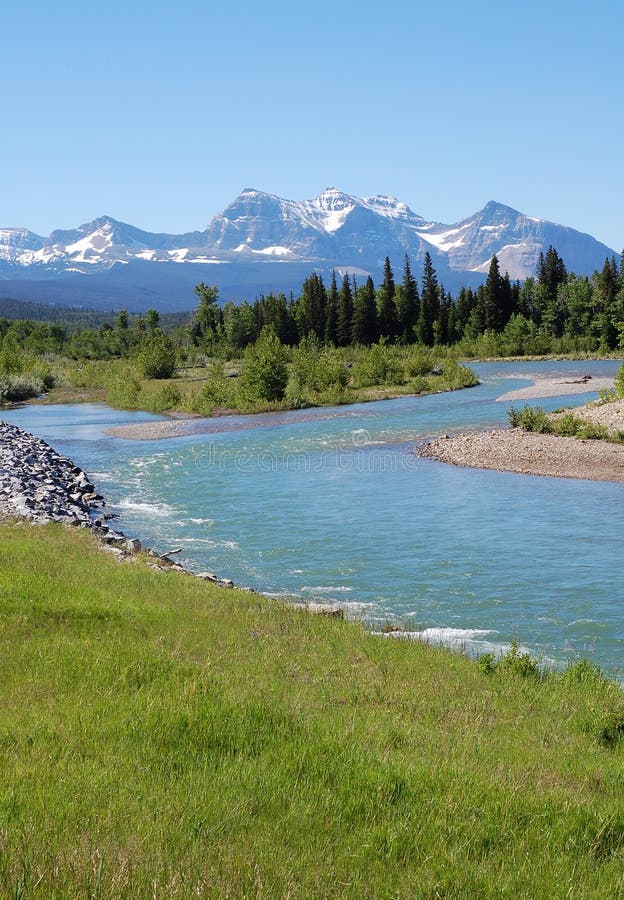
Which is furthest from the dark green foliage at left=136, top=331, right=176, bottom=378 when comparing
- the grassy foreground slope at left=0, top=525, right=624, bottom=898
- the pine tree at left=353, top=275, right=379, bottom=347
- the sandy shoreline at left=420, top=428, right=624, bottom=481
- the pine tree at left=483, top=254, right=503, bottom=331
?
the grassy foreground slope at left=0, top=525, right=624, bottom=898

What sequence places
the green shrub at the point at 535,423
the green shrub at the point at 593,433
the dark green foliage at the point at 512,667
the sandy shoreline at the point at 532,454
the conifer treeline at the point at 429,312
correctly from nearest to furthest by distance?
the dark green foliage at the point at 512,667 → the sandy shoreline at the point at 532,454 → the green shrub at the point at 593,433 → the green shrub at the point at 535,423 → the conifer treeline at the point at 429,312

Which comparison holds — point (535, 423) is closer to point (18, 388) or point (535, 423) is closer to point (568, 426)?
point (568, 426)

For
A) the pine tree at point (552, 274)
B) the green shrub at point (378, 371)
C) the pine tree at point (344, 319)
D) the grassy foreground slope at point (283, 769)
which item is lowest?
the grassy foreground slope at point (283, 769)

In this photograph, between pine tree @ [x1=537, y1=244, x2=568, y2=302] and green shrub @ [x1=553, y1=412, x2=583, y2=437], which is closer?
green shrub @ [x1=553, y1=412, x2=583, y2=437]

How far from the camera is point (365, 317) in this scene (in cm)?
13588

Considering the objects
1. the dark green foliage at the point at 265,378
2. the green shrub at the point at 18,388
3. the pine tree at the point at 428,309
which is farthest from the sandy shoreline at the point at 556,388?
the pine tree at the point at 428,309

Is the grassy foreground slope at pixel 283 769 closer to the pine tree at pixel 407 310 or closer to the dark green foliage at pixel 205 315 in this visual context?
the pine tree at pixel 407 310

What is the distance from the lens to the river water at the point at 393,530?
16234 millimetres

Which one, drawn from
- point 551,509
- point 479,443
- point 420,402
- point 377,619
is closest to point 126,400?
point 420,402

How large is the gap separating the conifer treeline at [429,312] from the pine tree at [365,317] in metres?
0.17

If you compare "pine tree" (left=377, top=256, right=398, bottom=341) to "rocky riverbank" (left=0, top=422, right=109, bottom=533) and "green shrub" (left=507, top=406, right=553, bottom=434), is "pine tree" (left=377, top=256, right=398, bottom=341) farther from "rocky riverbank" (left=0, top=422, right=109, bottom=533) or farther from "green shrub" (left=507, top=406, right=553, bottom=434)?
"rocky riverbank" (left=0, top=422, right=109, bottom=533)

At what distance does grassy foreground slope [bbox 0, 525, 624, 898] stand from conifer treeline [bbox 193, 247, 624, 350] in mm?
123388

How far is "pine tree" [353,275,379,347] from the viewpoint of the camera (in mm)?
135875

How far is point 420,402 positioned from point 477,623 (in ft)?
177
